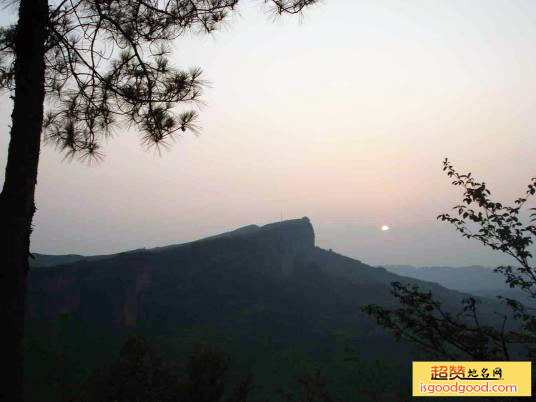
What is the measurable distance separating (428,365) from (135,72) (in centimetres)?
543

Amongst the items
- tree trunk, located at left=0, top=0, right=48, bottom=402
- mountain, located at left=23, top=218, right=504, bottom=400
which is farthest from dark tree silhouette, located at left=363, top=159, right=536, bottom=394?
mountain, located at left=23, top=218, right=504, bottom=400

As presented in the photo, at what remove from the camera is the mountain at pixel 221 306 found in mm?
48906

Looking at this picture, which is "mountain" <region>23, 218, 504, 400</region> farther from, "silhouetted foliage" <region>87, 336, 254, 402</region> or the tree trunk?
the tree trunk

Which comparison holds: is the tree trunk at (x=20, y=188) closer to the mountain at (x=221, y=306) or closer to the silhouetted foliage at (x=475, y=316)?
the silhouetted foliage at (x=475, y=316)

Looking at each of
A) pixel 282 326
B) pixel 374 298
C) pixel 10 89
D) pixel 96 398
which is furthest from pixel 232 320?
pixel 10 89

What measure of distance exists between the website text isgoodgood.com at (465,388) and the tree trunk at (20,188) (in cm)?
429

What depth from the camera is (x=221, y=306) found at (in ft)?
215

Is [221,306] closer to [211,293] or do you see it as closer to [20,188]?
[211,293]

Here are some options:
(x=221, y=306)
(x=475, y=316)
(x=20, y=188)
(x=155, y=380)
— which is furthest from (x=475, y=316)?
(x=221, y=306)

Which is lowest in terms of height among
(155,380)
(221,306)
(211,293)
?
(221,306)

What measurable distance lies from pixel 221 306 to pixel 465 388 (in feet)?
209

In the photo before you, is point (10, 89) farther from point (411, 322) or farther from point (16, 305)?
point (411, 322)

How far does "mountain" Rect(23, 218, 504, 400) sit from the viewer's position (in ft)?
160

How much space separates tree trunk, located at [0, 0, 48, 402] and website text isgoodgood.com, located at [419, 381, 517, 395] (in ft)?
14.1
